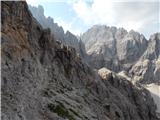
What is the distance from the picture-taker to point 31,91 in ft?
193

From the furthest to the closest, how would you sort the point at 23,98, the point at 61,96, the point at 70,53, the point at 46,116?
the point at 70,53 < the point at 61,96 < the point at 46,116 < the point at 23,98

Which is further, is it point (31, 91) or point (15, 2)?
point (15, 2)

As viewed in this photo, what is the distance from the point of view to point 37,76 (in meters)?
67.6

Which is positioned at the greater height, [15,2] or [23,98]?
[15,2]

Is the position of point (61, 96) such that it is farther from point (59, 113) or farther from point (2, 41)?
point (2, 41)

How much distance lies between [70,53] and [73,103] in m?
34.0

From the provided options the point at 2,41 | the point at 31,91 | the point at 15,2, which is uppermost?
the point at 15,2

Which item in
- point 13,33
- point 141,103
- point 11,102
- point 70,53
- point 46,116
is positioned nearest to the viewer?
point 11,102

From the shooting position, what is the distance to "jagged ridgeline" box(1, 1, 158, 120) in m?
52.1

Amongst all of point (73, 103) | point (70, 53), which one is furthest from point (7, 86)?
point (70, 53)

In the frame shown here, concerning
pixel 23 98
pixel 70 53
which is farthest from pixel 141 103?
pixel 23 98

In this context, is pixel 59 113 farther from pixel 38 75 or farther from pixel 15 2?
pixel 15 2

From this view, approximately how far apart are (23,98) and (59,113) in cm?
1295

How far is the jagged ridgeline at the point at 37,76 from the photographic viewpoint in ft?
171
